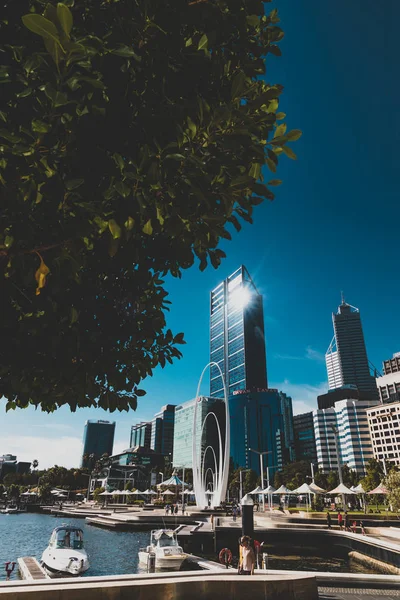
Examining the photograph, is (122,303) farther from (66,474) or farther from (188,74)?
(66,474)

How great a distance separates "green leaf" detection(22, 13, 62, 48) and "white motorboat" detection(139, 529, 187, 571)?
2778 centimetres

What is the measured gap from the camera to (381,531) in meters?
34.0

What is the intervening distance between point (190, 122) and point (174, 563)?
90.1ft

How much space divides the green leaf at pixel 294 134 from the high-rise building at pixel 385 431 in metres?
188

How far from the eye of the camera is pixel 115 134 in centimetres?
402

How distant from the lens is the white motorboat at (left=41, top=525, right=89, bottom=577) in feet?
79.0

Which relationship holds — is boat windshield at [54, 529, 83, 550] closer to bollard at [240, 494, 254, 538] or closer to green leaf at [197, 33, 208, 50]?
bollard at [240, 494, 254, 538]

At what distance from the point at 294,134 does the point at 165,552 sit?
91.4ft

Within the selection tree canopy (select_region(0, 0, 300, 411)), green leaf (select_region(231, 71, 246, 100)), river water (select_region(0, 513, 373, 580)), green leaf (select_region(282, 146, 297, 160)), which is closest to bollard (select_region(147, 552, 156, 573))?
river water (select_region(0, 513, 373, 580))

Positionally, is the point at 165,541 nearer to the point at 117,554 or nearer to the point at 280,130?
the point at 117,554

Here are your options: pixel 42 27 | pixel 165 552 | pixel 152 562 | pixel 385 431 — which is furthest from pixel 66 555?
pixel 385 431

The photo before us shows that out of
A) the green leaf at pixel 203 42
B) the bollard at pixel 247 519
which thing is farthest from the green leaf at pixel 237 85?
the bollard at pixel 247 519

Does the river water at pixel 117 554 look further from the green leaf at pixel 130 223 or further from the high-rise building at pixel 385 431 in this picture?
the high-rise building at pixel 385 431

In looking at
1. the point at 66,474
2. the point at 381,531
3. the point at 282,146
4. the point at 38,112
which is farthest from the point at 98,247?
the point at 66,474
